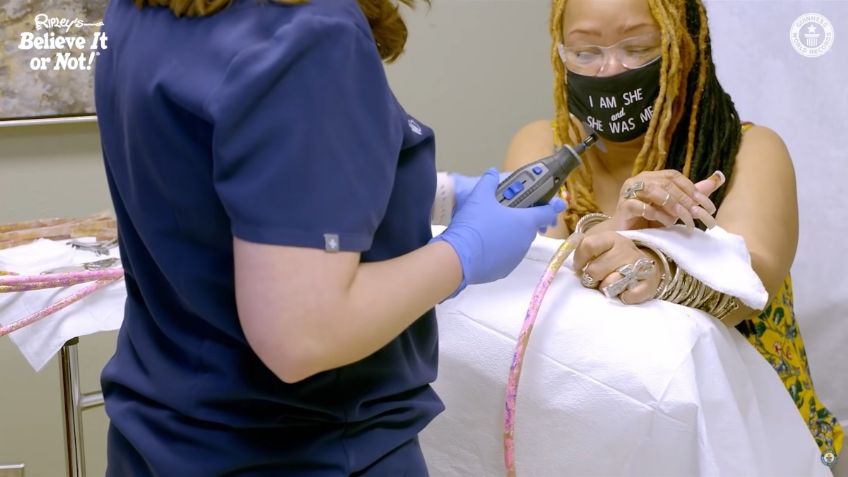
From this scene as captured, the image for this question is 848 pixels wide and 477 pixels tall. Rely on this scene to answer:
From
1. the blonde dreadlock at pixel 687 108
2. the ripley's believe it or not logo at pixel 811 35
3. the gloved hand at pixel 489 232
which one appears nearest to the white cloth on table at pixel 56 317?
the gloved hand at pixel 489 232

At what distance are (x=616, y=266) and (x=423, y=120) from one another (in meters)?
1.59

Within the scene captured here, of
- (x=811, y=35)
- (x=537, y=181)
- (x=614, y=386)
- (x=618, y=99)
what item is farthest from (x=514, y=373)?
(x=811, y=35)

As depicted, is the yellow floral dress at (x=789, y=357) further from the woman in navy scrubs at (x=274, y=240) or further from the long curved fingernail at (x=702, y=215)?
the woman in navy scrubs at (x=274, y=240)

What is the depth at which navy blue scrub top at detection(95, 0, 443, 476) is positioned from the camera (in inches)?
25.0

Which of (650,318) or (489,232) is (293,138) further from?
(650,318)

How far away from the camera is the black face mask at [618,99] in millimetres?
1497

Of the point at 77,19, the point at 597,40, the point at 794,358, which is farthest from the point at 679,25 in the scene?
the point at 77,19

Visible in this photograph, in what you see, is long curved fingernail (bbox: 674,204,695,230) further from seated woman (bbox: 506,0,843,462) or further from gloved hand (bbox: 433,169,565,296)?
gloved hand (bbox: 433,169,565,296)

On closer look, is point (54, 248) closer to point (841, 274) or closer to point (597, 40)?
point (597, 40)

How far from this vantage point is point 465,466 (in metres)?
1.21

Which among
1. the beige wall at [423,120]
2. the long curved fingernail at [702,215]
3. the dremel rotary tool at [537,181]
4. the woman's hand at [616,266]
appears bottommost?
the beige wall at [423,120]

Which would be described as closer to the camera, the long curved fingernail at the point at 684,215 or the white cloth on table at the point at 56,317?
the long curved fingernail at the point at 684,215

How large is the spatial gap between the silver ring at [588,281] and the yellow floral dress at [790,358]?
39cm

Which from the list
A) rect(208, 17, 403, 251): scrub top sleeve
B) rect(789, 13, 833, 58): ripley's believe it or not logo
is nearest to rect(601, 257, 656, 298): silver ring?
rect(208, 17, 403, 251): scrub top sleeve
